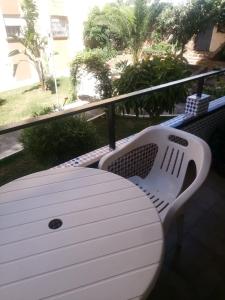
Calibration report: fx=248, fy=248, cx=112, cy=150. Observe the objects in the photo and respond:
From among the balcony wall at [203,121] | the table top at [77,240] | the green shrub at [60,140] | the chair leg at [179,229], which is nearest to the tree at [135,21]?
the balcony wall at [203,121]

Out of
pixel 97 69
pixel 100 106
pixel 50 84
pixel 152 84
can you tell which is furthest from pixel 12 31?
pixel 100 106

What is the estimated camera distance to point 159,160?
1.67 m

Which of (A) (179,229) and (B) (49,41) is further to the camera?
(B) (49,41)

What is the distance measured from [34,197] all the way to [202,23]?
1000 centimetres

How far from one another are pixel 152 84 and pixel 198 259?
2277mm

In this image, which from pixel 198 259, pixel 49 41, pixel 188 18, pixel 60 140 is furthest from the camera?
pixel 188 18

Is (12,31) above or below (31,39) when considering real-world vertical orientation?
above

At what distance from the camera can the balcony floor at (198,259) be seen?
1463 mm

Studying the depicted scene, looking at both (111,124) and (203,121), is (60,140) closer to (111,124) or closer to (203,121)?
(111,124)

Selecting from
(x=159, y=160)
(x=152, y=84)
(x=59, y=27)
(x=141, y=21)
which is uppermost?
(x=141, y=21)

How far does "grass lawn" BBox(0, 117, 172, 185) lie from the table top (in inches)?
77.4

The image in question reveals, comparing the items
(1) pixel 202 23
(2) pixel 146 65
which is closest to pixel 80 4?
(1) pixel 202 23

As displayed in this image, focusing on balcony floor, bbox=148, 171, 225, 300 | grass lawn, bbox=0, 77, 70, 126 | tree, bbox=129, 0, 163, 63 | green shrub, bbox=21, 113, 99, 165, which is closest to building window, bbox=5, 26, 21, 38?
grass lawn, bbox=0, 77, 70, 126

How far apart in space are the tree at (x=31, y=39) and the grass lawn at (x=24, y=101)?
614mm
